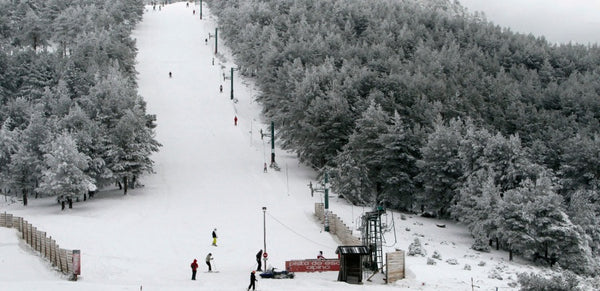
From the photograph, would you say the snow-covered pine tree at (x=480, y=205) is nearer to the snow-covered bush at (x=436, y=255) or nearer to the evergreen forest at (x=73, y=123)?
the snow-covered bush at (x=436, y=255)

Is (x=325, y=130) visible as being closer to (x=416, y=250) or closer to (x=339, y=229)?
(x=339, y=229)

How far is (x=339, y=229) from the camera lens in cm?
3781

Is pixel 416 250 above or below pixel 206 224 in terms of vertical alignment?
below

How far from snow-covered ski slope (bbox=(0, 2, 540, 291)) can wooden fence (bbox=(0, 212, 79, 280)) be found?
513mm

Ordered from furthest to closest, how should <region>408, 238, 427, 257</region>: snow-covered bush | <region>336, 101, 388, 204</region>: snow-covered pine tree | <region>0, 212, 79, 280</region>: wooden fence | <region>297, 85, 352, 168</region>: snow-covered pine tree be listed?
<region>297, 85, 352, 168</region>: snow-covered pine tree, <region>336, 101, 388, 204</region>: snow-covered pine tree, <region>408, 238, 427, 257</region>: snow-covered bush, <region>0, 212, 79, 280</region>: wooden fence

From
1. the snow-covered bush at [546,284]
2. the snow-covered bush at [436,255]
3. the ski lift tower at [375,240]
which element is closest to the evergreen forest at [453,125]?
the snow-covered bush at [436,255]

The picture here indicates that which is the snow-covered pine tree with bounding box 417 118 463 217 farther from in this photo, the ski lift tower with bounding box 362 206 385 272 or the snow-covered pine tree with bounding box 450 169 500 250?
the ski lift tower with bounding box 362 206 385 272

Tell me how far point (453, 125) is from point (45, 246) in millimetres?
32865

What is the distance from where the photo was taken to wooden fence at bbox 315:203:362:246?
112 feet

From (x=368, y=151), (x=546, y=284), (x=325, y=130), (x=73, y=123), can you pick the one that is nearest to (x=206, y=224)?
(x=368, y=151)

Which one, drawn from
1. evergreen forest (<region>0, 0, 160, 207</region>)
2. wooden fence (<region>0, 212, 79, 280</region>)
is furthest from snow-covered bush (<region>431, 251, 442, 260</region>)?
evergreen forest (<region>0, 0, 160, 207</region>)

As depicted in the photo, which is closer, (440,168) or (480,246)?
(480,246)

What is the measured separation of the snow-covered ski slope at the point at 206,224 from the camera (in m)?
28.6

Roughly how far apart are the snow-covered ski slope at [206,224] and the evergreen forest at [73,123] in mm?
2119
